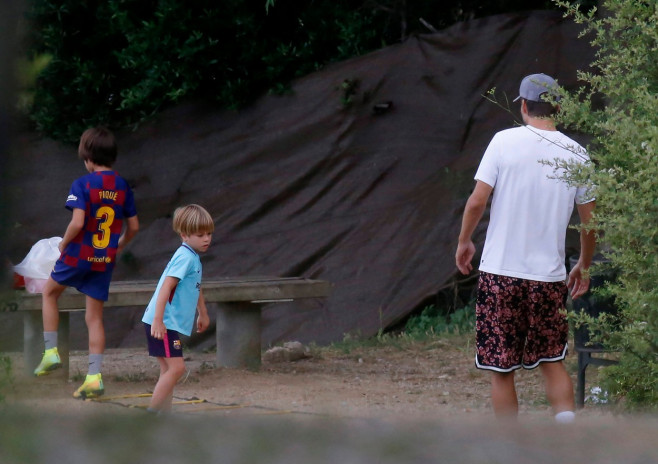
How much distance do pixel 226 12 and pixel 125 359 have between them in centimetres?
381

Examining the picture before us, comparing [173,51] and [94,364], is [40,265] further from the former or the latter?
[173,51]

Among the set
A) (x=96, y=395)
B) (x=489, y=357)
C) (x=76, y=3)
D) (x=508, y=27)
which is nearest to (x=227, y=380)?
(x=96, y=395)

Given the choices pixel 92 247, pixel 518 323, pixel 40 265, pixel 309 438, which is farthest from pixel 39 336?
pixel 309 438

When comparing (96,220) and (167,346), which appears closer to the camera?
(167,346)

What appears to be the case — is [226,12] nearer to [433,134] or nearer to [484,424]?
[433,134]

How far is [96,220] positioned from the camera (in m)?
5.70

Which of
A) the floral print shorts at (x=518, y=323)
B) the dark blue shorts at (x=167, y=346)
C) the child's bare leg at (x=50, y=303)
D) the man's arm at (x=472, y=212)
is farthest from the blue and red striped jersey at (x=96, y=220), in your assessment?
the floral print shorts at (x=518, y=323)

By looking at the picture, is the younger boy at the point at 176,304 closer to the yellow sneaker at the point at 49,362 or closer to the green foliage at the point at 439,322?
the yellow sneaker at the point at 49,362

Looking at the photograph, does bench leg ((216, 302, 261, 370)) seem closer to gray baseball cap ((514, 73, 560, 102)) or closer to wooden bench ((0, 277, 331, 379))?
wooden bench ((0, 277, 331, 379))

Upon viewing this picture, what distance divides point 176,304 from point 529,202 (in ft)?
6.19

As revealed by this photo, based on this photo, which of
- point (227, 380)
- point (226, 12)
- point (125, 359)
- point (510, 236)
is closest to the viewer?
point (510, 236)

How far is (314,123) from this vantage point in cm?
935

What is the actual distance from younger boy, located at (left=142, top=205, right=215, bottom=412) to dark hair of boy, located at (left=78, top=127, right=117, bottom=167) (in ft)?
3.29

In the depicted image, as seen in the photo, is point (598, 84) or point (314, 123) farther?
point (314, 123)
